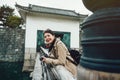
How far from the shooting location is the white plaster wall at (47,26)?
10.0 meters

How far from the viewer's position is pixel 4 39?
35.3ft

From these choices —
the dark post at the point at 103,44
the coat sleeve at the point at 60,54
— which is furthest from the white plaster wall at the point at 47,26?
the dark post at the point at 103,44

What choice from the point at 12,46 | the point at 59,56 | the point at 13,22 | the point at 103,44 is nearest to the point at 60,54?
the point at 59,56

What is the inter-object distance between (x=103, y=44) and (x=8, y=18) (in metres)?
18.5

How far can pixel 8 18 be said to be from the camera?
59.6ft

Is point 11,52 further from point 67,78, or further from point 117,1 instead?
point 117,1

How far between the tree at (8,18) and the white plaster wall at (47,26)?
7421mm

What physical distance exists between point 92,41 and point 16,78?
23.9 feet

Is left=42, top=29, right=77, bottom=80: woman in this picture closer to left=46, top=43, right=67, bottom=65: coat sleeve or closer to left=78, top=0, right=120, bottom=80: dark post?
left=46, top=43, right=67, bottom=65: coat sleeve

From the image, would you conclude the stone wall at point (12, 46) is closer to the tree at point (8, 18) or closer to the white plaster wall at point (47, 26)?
the white plaster wall at point (47, 26)

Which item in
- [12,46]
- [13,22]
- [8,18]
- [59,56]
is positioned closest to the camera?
[59,56]

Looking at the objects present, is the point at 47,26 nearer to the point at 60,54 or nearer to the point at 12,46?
the point at 12,46

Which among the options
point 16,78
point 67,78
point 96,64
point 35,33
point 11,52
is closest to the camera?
point 96,64

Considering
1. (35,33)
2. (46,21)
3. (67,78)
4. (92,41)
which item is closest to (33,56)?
(35,33)
